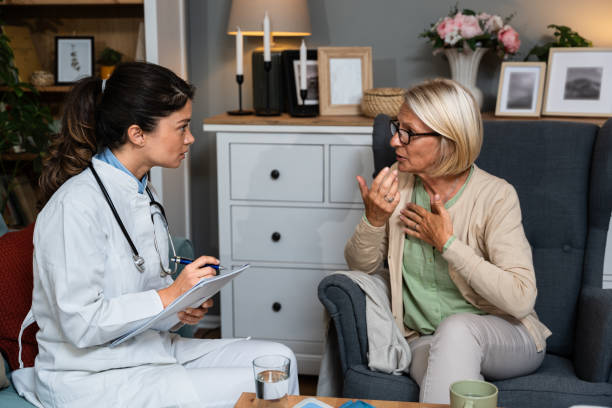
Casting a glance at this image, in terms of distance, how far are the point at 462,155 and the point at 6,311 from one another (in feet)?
4.10

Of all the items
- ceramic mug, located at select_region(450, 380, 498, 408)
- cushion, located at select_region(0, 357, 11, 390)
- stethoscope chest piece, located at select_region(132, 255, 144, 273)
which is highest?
stethoscope chest piece, located at select_region(132, 255, 144, 273)

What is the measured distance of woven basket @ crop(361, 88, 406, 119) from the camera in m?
2.53

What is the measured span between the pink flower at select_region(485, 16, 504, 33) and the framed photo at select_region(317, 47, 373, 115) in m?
0.46

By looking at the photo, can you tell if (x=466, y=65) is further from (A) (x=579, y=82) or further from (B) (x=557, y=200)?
(B) (x=557, y=200)

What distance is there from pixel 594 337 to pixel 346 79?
1.38 metres

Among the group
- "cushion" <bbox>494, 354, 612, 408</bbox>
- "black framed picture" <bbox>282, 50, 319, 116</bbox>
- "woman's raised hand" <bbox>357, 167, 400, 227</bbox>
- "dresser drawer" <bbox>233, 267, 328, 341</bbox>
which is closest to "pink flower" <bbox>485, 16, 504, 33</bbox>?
"black framed picture" <bbox>282, 50, 319, 116</bbox>

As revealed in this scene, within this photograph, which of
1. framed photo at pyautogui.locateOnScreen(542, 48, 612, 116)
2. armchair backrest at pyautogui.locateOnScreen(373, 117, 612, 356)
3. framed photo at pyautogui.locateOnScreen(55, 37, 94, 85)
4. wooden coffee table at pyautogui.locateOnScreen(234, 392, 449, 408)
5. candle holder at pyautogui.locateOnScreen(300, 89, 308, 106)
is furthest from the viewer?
framed photo at pyautogui.locateOnScreen(55, 37, 94, 85)

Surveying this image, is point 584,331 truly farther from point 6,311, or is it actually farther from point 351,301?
point 6,311

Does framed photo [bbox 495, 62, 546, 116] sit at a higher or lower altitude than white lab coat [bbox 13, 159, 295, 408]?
higher

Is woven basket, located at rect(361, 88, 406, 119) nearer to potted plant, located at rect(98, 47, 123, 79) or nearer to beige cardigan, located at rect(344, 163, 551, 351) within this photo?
beige cardigan, located at rect(344, 163, 551, 351)

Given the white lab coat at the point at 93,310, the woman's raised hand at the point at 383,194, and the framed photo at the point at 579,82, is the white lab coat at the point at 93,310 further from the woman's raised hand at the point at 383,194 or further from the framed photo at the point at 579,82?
the framed photo at the point at 579,82

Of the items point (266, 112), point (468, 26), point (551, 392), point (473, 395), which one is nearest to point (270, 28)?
point (266, 112)

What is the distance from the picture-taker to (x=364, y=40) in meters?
2.92

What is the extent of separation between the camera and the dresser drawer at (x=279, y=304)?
8.77 ft
